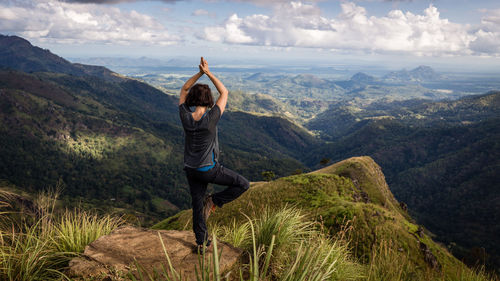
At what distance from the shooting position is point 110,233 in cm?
623

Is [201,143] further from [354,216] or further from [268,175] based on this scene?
[268,175]


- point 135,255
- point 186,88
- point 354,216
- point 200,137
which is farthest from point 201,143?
point 354,216

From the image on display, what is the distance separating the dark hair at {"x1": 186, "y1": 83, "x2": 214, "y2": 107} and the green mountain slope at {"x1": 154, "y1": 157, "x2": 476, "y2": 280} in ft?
8.13

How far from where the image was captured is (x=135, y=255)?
535 centimetres

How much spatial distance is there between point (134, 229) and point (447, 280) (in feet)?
26.6

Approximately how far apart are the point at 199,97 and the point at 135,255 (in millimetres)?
3553

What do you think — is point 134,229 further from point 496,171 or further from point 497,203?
point 496,171

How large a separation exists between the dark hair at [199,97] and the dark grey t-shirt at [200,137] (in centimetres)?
20

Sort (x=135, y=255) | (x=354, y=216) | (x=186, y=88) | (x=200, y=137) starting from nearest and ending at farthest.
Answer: (x=354, y=216) → (x=135, y=255) → (x=200, y=137) → (x=186, y=88)

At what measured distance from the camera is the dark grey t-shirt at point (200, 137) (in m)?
5.64

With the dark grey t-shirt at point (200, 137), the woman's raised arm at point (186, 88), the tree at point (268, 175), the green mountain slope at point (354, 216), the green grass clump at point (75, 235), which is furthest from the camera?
the tree at point (268, 175)

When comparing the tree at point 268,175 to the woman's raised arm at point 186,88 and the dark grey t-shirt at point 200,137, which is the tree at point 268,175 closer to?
the woman's raised arm at point 186,88

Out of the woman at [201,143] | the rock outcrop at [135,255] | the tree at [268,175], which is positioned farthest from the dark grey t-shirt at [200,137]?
the tree at [268,175]

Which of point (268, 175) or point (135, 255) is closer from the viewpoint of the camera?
point (135, 255)
